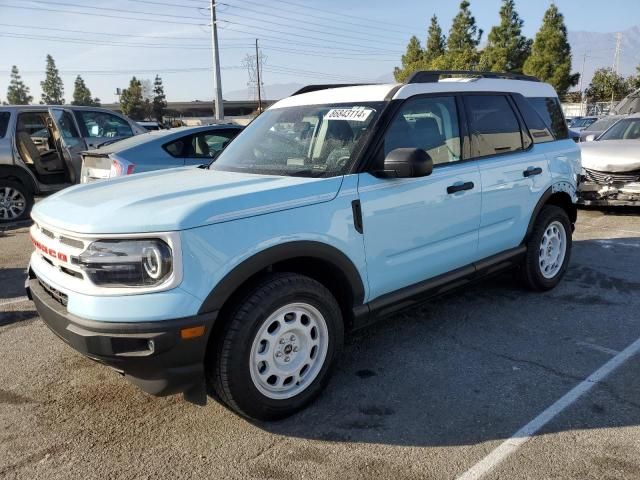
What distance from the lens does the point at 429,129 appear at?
3.84m

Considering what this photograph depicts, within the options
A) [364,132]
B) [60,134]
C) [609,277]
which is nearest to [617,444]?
[364,132]

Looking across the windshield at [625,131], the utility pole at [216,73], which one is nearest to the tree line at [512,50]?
the utility pole at [216,73]

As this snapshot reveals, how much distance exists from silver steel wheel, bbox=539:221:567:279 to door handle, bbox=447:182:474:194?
4.42 ft

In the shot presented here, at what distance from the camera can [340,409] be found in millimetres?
3141

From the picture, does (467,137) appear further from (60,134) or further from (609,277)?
(60,134)

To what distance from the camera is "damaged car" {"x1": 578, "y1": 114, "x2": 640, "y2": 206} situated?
Result: 27.6 feet

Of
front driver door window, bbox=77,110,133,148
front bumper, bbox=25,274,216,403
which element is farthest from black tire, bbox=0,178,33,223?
front bumper, bbox=25,274,216,403

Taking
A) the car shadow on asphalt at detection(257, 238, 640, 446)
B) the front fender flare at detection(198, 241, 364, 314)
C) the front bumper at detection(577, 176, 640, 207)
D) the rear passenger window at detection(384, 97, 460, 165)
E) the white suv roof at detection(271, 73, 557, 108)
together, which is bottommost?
the car shadow on asphalt at detection(257, 238, 640, 446)

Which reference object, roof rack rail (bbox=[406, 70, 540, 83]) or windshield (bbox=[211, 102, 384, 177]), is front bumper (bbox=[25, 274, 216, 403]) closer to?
windshield (bbox=[211, 102, 384, 177])

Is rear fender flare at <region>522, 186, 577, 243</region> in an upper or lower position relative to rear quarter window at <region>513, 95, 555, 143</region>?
lower

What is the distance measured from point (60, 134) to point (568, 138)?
8.00 meters

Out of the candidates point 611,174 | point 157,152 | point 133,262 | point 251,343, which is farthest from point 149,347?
point 611,174

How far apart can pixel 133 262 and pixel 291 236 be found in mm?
806

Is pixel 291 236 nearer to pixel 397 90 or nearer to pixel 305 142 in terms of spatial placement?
pixel 305 142
